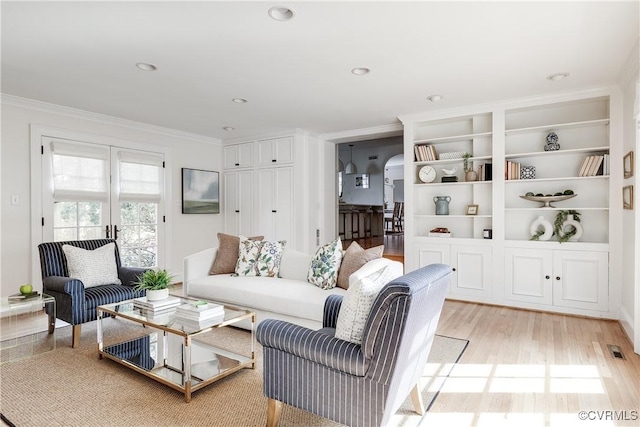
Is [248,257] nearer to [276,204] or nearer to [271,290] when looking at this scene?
[271,290]

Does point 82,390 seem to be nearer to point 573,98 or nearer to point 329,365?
point 329,365

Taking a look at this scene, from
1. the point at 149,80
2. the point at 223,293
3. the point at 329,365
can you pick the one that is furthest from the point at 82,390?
the point at 149,80

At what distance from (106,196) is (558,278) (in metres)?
5.62

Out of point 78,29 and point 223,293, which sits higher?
point 78,29

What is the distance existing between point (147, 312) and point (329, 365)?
166 centimetres

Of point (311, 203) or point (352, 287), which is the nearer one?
point (352, 287)

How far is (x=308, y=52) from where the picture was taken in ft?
9.15

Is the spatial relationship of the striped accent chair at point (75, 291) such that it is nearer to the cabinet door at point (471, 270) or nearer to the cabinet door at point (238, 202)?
the cabinet door at point (238, 202)

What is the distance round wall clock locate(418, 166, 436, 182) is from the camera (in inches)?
189

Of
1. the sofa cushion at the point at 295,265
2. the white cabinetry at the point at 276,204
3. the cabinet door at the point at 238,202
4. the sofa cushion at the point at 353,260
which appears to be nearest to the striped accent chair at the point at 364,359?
the sofa cushion at the point at 353,260

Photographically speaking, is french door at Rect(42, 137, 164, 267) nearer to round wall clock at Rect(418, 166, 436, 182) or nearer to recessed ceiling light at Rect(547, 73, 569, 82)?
round wall clock at Rect(418, 166, 436, 182)

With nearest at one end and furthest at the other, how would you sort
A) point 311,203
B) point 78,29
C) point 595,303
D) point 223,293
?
1. point 78,29
2. point 223,293
3. point 595,303
4. point 311,203

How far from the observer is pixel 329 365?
1.61 meters

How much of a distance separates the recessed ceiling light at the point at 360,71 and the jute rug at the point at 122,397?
2460 mm
